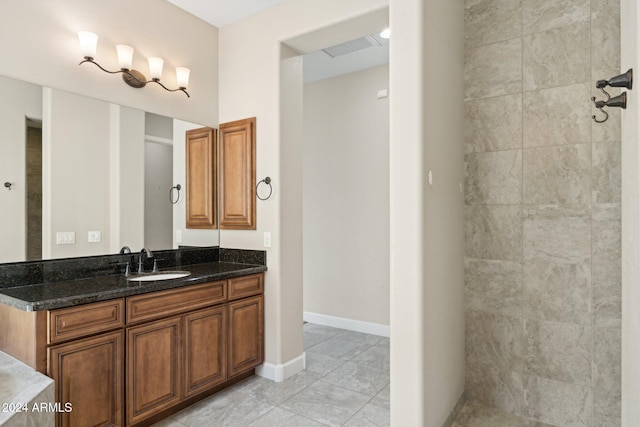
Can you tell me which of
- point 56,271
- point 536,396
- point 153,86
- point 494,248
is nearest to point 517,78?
point 494,248

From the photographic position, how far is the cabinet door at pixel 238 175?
9.86 ft

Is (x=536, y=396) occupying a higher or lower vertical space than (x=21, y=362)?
lower

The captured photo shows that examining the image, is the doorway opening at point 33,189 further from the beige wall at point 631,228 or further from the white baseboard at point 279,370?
the beige wall at point 631,228

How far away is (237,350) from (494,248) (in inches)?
78.5

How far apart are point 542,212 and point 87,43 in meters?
3.11

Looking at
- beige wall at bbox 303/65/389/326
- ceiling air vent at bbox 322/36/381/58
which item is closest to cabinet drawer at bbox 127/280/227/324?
beige wall at bbox 303/65/389/326

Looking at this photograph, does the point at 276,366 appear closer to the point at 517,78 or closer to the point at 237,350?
the point at 237,350

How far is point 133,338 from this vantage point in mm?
2061

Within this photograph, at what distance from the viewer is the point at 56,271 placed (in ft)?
7.38

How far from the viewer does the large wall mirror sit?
82.2 inches

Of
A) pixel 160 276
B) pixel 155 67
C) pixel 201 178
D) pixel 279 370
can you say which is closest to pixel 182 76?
pixel 155 67

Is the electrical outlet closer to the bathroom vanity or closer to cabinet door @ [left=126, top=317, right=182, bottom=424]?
the bathroom vanity

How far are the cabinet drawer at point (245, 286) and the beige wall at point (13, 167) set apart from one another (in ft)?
A: 4.18

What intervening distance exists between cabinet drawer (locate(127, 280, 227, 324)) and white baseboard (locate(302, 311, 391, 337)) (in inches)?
68.2
